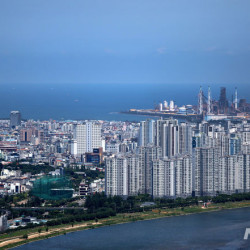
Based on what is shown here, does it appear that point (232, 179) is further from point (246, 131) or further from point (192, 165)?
point (246, 131)

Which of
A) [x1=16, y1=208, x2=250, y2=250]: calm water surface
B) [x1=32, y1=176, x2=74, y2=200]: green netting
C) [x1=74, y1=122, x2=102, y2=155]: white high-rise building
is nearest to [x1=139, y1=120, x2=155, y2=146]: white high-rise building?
[x1=74, y1=122, x2=102, y2=155]: white high-rise building

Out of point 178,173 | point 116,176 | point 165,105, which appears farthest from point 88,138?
point 165,105

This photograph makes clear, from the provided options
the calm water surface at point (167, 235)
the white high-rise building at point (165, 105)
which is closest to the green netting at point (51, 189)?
the calm water surface at point (167, 235)

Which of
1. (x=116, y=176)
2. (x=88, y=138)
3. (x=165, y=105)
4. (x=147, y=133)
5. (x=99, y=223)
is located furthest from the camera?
(x=165, y=105)

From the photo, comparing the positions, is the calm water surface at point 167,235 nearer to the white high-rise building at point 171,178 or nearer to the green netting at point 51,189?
the white high-rise building at point 171,178

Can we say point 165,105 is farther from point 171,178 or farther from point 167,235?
point 167,235
